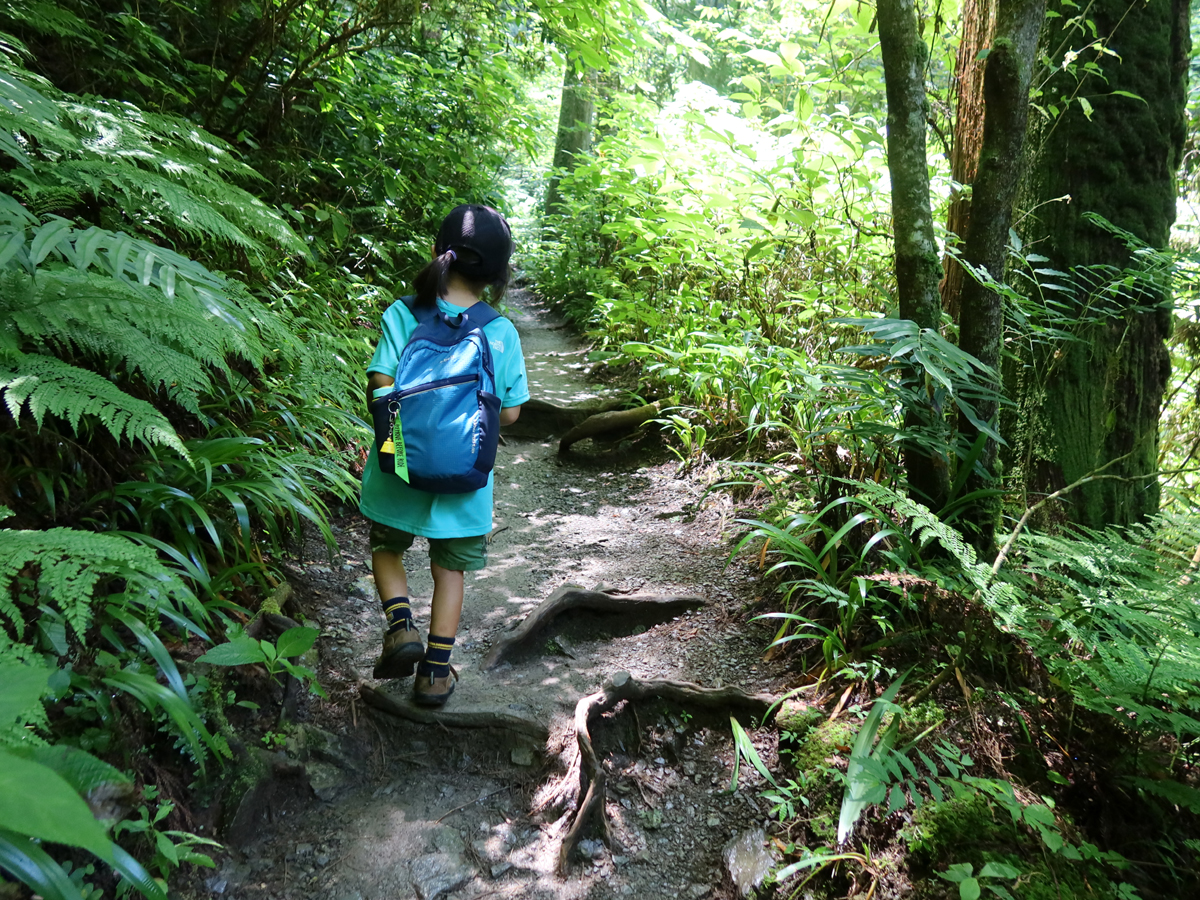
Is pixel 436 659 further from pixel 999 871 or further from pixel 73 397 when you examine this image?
pixel 999 871

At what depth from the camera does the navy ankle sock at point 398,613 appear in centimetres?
274

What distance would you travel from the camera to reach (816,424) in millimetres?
4238

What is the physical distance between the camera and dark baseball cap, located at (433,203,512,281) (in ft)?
8.59

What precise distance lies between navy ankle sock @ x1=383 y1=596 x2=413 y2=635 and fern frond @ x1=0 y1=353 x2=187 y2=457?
3.53 ft

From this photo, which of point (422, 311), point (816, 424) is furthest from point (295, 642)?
point (816, 424)

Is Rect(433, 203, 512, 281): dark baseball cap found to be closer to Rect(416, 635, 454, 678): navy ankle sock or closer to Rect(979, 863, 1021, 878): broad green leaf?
Rect(416, 635, 454, 678): navy ankle sock

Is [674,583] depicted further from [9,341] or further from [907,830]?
[9,341]

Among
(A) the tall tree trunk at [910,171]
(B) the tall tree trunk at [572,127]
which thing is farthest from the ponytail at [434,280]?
(B) the tall tree trunk at [572,127]

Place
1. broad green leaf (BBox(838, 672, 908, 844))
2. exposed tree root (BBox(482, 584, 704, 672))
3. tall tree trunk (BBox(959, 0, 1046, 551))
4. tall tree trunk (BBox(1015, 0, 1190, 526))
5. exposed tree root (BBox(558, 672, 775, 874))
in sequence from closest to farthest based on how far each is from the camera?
broad green leaf (BBox(838, 672, 908, 844))
exposed tree root (BBox(558, 672, 775, 874))
tall tree trunk (BBox(959, 0, 1046, 551))
exposed tree root (BBox(482, 584, 704, 672))
tall tree trunk (BBox(1015, 0, 1190, 526))

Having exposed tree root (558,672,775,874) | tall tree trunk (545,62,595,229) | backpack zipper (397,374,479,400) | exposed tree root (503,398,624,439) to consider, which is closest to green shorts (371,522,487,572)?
backpack zipper (397,374,479,400)

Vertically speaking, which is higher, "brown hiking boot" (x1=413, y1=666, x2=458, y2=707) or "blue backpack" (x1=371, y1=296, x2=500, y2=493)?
"blue backpack" (x1=371, y1=296, x2=500, y2=493)

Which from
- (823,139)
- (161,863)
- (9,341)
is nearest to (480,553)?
(161,863)

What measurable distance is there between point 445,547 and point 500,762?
86 cm

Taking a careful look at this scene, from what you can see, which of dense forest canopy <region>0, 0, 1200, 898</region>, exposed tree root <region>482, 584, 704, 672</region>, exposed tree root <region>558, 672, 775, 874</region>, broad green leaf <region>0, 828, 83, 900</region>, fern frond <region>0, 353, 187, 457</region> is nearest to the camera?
broad green leaf <region>0, 828, 83, 900</region>
